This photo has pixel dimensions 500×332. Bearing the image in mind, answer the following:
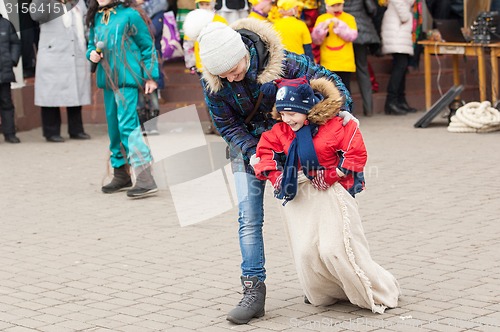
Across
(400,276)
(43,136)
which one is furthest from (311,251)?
(43,136)

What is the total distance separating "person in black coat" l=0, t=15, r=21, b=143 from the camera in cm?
1264

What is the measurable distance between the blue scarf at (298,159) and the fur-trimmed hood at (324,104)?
0.08 meters

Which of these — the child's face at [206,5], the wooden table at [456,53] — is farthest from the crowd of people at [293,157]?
→ the wooden table at [456,53]

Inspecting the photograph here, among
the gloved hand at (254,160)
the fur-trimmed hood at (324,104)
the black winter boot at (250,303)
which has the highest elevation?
the fur-trimmed hood at (324,104)

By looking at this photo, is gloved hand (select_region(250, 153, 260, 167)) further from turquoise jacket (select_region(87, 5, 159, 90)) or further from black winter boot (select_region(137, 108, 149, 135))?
black winter boot (select_region(137, 108, 149, 135))

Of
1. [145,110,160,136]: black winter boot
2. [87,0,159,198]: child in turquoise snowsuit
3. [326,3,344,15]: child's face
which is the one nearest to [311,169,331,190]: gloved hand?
[87,0,159,198]: child in turquoise snowsuit

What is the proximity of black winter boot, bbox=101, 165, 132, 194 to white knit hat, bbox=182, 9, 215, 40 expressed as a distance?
92.7 inches

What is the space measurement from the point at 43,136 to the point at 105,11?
454 centimetres

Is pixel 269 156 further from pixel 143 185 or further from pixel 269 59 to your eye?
pixel 143 185

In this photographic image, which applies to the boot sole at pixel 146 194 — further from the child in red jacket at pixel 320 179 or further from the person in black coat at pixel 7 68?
the person in black coat at pixel 7 68

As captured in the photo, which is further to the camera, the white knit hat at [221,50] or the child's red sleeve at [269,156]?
the child's red sleeve at [269,156]

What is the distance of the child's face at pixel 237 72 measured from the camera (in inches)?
213

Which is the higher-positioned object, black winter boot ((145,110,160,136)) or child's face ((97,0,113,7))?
child's face ((97,0,113,7))

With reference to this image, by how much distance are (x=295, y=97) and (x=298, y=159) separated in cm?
33
